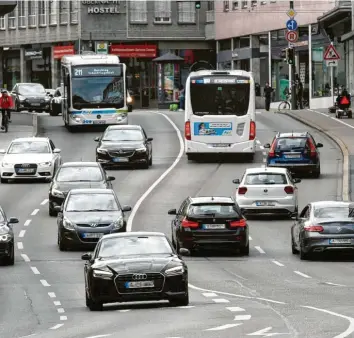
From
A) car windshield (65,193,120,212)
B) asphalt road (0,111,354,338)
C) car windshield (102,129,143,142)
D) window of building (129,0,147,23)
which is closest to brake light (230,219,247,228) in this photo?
asphalt road (0,111,354,338)

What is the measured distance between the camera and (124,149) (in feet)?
182

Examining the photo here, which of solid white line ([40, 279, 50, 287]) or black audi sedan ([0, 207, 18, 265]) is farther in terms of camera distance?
black audi sedan ([0, 207, 18, 265])

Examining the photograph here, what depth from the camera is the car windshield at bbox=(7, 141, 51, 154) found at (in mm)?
53188

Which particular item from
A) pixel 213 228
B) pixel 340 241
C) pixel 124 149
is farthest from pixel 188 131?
pixel 340 241

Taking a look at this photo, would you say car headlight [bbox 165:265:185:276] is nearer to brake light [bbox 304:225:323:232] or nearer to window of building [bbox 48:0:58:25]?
brake light [bbox 304:225:323:232]

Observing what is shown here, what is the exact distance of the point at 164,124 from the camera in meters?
75.5

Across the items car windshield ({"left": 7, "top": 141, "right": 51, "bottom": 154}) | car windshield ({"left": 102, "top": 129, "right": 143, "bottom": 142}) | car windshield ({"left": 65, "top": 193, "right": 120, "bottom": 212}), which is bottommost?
car windshield ({"left": 65, "top": 193, "right": 120, "bottom": 212})

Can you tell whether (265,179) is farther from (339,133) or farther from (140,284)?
(339,133)

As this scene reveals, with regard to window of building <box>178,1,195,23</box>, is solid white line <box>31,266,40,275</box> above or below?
below

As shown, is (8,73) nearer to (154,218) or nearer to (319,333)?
(154,218)

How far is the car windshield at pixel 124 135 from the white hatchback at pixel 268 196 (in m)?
13.8

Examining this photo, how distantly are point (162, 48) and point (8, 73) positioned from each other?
15181mm

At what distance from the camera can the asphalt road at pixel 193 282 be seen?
21.0 m

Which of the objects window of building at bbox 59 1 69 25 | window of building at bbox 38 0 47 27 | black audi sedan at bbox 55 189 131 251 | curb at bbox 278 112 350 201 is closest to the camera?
black audi sedan at bbox 55 189 131 251
